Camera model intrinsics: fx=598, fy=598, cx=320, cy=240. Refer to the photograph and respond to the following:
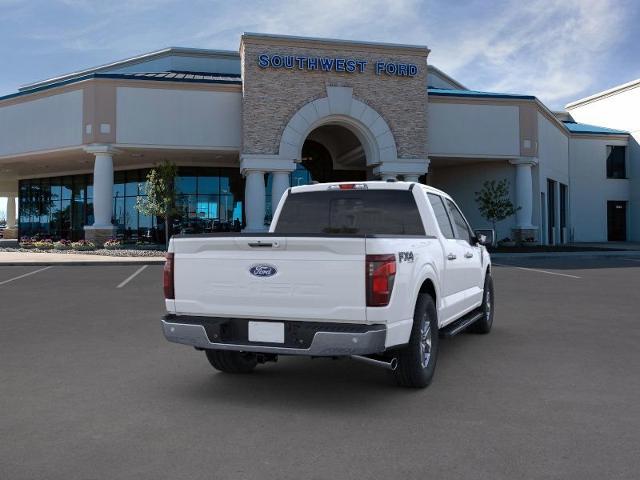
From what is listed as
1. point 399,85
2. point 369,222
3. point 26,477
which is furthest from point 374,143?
point 26,477

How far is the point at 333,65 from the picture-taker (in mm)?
27875

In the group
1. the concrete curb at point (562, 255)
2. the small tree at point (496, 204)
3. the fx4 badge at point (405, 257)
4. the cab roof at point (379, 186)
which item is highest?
the small tree at point (496, 204)

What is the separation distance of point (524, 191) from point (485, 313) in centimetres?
2544

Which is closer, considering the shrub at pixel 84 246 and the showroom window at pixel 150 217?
the shrub at pixel 84 246

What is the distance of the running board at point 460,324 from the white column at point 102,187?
79.3 ft

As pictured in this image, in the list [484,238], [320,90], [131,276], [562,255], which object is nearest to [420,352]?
[484,238]

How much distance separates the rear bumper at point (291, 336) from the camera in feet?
15.2

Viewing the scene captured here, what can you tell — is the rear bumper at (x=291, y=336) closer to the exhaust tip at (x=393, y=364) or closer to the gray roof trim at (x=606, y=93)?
the exhaust tip at (x=393, y=364)

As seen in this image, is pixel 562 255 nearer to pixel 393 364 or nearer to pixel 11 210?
pixel 393 364

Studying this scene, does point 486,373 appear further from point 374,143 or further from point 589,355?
point 374,143

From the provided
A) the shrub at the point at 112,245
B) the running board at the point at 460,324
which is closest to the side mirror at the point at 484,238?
the running board at the point at 460,324

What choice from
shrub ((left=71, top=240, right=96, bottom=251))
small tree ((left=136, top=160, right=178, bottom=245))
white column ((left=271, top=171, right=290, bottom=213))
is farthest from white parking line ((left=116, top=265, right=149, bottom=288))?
white column ((left=271, top=171, right=290, bottom=213))

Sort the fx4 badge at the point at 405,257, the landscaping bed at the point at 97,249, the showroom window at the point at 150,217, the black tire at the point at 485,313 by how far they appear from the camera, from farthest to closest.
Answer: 1. the showroom window at the point at 150,217
2. the landscaping bed at the point at 97,249
3. the black tire at the point at 485,313
4. the fx4 badge at the point at 405,257

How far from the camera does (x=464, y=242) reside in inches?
288
